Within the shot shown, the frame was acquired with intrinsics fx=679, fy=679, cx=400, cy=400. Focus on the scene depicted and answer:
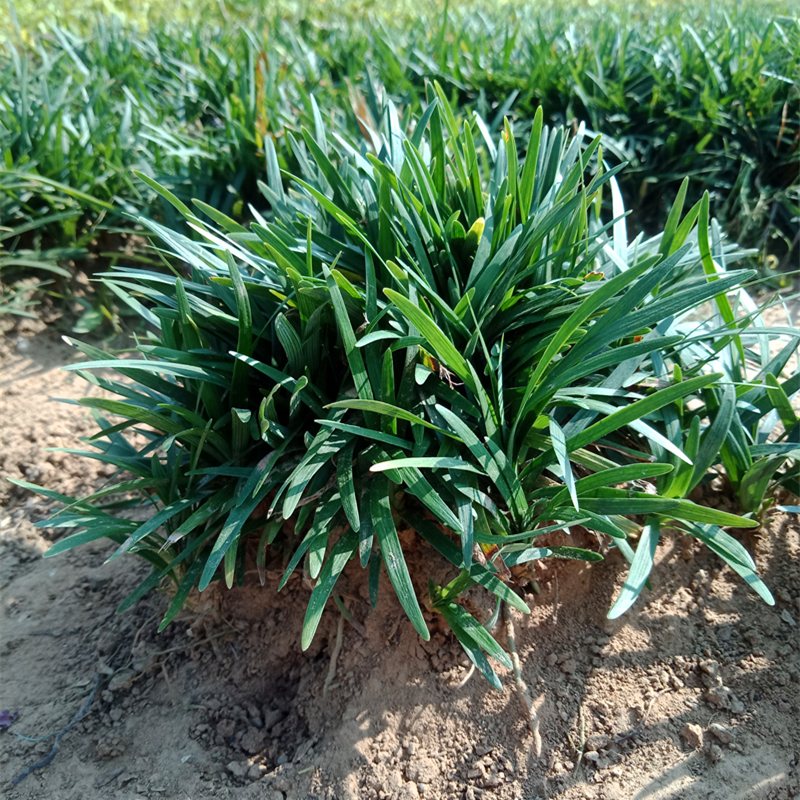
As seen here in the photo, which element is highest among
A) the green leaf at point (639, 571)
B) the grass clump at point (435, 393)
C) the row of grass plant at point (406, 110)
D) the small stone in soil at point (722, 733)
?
the row of grass plant at point (406, 110)

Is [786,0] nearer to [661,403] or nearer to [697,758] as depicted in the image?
[661,403]

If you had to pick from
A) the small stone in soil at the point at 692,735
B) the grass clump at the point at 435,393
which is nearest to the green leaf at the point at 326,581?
the grass clump at the point at 435,393

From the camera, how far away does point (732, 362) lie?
171 cm

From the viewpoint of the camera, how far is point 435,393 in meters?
1.48

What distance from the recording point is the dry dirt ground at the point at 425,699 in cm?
141

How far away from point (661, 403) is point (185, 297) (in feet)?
3.25

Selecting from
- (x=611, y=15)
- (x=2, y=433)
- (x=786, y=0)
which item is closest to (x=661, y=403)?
(x=2, y=433)

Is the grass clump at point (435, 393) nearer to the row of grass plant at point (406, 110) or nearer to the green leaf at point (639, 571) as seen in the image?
the green leaf at point (639, 571)

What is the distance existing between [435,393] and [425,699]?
0.68m

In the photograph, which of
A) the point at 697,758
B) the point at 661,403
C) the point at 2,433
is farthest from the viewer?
the point at 2,433

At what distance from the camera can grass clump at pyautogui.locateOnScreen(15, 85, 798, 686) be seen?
4.39ft

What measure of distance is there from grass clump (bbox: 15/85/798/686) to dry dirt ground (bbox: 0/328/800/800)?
16 cm

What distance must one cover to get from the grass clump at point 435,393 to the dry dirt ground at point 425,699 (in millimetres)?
162

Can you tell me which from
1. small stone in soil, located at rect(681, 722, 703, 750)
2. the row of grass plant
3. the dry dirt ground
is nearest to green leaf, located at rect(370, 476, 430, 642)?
the dry dirt ground
